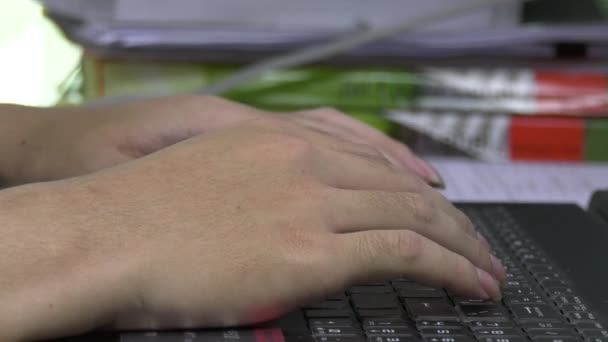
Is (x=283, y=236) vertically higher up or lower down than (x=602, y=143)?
higher up

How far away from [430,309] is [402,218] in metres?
0.05

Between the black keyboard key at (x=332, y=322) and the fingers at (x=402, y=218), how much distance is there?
0.15 feet

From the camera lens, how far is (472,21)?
3.43 feet

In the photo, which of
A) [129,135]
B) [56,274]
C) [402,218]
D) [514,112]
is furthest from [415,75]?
[56,274]

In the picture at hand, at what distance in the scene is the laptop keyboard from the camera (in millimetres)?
522

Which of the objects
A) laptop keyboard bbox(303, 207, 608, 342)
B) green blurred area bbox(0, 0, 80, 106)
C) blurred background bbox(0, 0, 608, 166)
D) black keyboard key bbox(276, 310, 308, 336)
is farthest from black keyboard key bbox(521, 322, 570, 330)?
green blurred area bbox(0, 0, 80, 106)

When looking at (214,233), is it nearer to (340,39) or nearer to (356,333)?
(356,333)

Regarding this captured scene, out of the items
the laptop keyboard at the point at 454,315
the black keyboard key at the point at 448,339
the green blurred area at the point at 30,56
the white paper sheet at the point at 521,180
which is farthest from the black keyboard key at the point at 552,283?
the green blurred area at the point at 30,56

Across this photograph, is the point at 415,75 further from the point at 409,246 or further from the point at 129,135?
the point at 409,246

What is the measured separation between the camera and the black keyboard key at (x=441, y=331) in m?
0.52

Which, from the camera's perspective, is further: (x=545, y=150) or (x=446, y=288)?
(x=545, y=150)

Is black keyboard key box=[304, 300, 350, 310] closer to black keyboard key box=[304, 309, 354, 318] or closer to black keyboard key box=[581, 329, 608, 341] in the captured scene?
black keyboard key box=[304, 309, 354, 318]

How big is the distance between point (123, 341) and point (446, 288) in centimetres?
18

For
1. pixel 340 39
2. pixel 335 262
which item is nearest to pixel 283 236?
pixel 335 262
